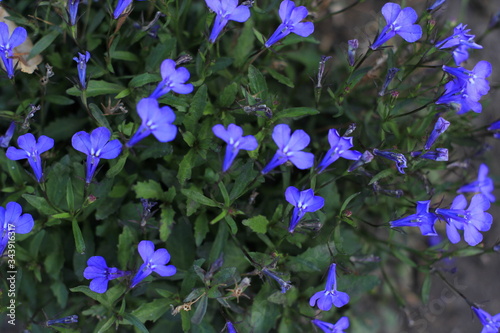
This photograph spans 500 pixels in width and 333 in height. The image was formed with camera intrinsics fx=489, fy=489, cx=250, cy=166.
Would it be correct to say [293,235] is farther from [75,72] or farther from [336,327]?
[75,72]

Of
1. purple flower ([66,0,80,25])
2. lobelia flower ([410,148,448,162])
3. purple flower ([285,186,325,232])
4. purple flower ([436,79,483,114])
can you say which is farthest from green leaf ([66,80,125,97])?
purple flower ([436,79,483,114])

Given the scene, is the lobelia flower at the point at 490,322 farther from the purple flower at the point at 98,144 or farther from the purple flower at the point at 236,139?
the purple flower at the point at 98,144

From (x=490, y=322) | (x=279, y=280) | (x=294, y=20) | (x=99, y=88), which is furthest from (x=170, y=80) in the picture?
(x=490, y=322)

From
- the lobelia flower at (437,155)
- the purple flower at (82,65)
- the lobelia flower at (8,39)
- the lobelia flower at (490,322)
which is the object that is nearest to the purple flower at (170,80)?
the purple flower at (82,65)

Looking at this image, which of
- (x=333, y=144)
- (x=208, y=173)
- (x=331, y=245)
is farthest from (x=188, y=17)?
(x=331, y=245)

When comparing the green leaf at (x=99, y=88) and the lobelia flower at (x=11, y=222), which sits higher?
the green leaf at (x=99, y=88)

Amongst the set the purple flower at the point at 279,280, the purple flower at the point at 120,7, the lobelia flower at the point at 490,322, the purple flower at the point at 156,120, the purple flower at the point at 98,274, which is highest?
the purple flower at the point at 120,7
